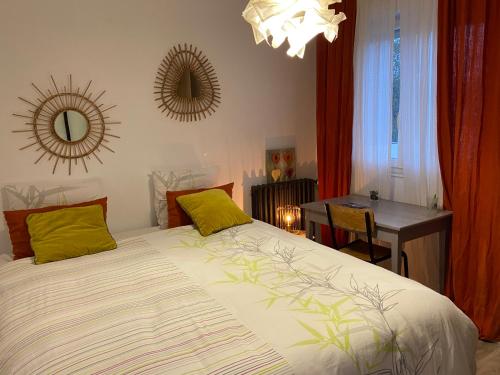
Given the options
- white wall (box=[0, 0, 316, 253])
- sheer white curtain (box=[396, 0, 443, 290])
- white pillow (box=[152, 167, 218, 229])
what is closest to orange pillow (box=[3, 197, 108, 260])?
white wall (box=[0, 0, 316, 253])

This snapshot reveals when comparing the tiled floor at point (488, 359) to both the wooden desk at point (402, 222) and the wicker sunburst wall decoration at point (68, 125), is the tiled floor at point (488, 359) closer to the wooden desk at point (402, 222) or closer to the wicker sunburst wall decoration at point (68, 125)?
the wooden desk at point (402, 222)

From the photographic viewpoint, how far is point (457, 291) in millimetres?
2521

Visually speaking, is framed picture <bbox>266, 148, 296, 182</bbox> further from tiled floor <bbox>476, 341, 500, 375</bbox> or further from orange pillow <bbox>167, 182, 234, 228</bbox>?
tiled floor <bbox>476, 341, 500, 375</bbox>

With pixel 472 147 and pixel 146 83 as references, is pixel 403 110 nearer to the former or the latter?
pixel 472 147

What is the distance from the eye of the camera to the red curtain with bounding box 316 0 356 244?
3137 millimetres

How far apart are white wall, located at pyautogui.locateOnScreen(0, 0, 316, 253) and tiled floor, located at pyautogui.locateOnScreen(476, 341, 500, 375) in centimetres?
196

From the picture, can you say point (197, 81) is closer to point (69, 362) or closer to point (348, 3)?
point (348, 3)

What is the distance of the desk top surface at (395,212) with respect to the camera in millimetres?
2414

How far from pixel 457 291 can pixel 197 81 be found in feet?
7.76

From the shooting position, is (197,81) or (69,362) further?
(197,81)

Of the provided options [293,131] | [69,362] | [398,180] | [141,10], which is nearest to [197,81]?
[141,10]

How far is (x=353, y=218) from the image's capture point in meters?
2.51

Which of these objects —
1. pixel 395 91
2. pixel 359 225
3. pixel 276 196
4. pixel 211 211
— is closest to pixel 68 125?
pixel 211 211

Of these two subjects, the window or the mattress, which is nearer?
the mattress
